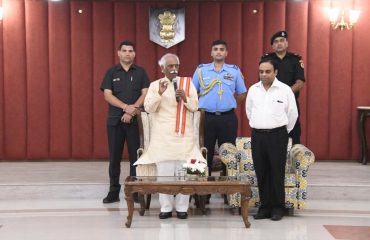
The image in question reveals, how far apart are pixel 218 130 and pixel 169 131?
1.99 ft

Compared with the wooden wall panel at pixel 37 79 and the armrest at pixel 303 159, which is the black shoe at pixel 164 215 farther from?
the wooden wall panel at pixel 37 79

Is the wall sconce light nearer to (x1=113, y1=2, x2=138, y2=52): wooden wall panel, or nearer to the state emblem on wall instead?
the state emblem on wall

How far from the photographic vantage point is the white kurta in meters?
5.24

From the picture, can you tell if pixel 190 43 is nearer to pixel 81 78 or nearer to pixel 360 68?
pixel 81 78

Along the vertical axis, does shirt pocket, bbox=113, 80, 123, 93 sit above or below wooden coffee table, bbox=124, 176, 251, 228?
above

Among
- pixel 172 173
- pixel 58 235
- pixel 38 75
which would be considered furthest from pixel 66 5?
pixel 58 235

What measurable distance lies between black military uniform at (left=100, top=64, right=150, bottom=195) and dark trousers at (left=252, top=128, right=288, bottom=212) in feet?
4.07

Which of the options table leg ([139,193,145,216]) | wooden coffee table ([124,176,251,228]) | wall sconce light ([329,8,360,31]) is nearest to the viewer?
wooden coffee table ([124,176,251,228])

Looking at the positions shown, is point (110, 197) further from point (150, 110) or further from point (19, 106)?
point (19, 106)

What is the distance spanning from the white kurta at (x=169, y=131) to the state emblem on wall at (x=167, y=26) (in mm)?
2350

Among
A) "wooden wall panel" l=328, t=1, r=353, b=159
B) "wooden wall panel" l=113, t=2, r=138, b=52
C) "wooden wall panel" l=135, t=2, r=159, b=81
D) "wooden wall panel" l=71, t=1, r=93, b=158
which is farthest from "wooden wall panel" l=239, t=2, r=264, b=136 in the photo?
"wooden wall panel" l=71, t=1, r=93, b=158

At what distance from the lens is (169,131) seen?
528 cm

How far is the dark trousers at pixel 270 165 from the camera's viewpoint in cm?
503

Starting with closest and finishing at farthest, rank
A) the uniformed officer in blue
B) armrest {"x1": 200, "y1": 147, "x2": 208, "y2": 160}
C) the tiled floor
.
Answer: the tiled floor, armrest {"x1": 200, "y1": 147, "x2": 208, "y2": 160}, the uniformed officer in blue
